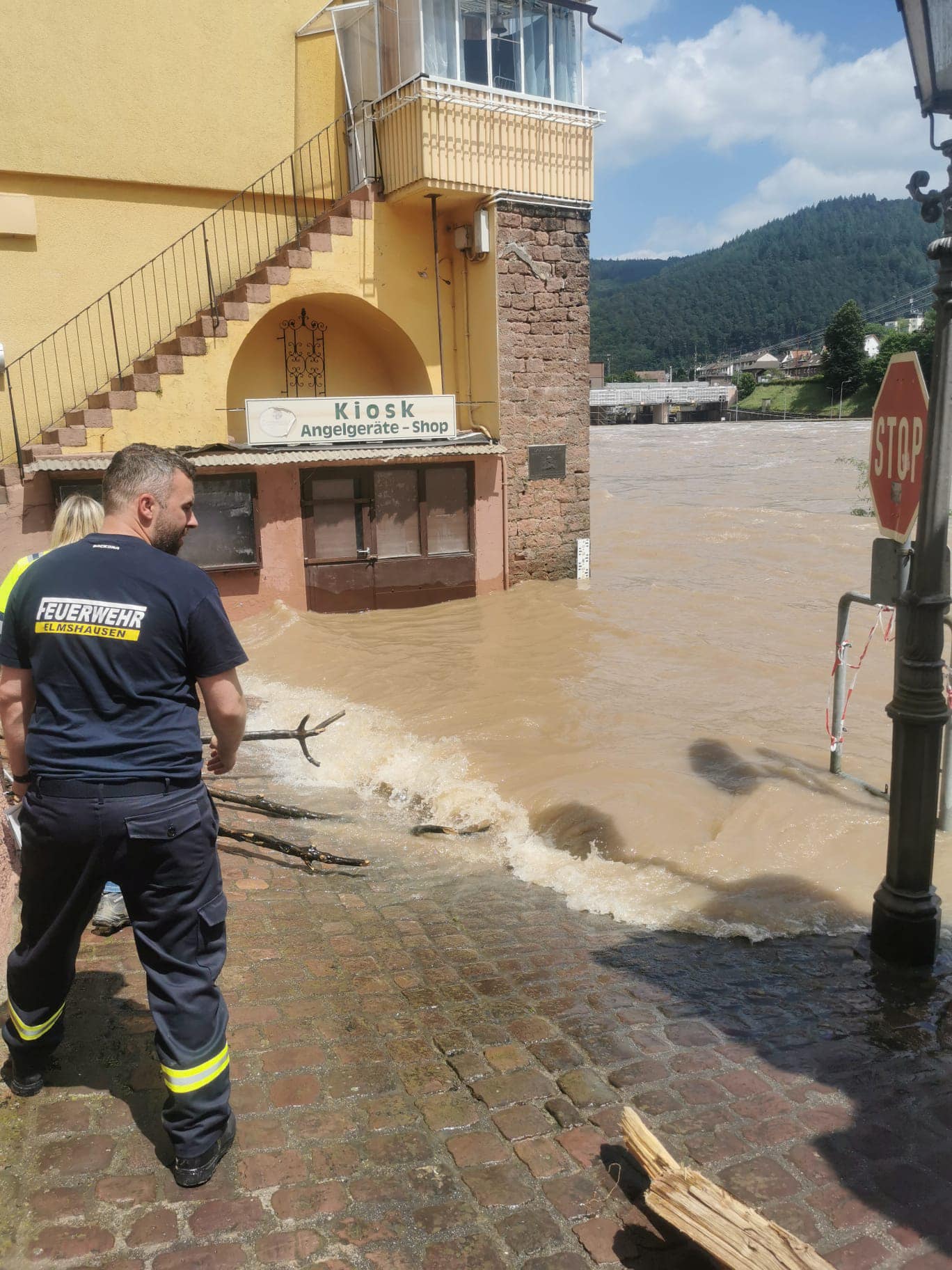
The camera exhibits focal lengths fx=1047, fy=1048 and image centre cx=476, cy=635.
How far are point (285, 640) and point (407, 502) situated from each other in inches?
124

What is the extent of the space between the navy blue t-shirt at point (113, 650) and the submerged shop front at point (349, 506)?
35.9ft

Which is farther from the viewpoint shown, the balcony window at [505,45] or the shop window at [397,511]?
the shop window at [397,511]

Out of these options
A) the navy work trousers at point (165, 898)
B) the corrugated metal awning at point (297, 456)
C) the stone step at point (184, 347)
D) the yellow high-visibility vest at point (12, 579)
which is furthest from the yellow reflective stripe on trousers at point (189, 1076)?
the stone step at point (184, 347)

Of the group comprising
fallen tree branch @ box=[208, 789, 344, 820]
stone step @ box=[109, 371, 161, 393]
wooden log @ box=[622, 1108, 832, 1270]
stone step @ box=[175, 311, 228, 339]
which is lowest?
fallen tree branch @ box=[208, 789, 344, 820]

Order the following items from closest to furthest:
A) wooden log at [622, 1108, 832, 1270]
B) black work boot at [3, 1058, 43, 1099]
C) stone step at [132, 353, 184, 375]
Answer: wooden log at [622, 1108, 832, 1270]
black work boot at [3, 1058, 43, 1099]
stone step at [132, 353, 184, 375]

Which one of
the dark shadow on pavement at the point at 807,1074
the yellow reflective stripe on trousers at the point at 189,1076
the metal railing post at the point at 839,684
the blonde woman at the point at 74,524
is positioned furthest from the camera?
the metal railing post at the point at 839,684

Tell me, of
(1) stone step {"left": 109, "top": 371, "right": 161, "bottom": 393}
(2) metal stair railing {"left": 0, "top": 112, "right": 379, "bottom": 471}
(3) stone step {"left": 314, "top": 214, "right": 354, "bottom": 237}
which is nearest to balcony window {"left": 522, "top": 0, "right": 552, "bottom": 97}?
(2) metal stair railing {"left": 0, "top": 112, "right": 379, "bottom": 471}

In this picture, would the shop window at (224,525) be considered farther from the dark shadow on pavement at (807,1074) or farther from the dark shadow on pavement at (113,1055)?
the dark shadow on pavement at (113,1055)

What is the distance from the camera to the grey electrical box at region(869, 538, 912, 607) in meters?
4.70

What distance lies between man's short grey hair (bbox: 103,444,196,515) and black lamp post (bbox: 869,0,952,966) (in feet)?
9.96

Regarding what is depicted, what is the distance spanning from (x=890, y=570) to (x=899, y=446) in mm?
554

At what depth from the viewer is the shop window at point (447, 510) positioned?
1573cm

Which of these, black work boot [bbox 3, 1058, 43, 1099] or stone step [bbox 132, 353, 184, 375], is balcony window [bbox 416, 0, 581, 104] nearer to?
stone step [bbox 132, 353, 184, 375]

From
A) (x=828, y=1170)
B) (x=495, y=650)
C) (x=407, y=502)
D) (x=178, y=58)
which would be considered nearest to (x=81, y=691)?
(x=828, y=1170)
